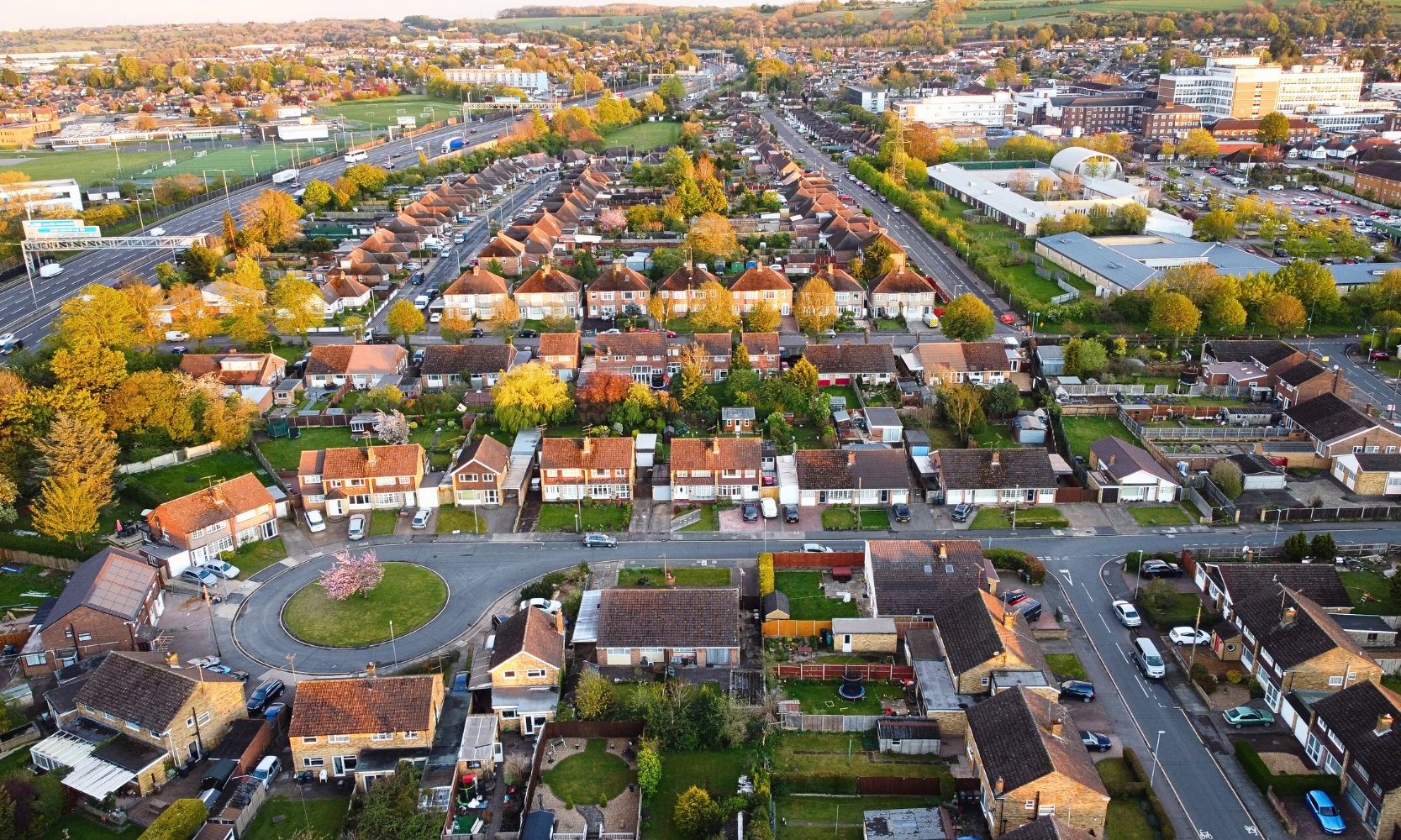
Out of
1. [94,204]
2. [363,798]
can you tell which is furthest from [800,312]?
[94,204]

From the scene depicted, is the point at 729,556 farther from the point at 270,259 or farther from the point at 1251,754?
the point at 270,259

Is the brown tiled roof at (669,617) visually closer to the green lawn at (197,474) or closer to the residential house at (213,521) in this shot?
the residential house at (213,521)

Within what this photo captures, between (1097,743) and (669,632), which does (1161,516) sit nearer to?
(1097,743)

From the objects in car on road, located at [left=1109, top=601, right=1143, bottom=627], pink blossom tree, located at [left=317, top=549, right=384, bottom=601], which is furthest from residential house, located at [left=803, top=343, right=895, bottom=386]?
pink blossom tree, located at [left=317, top=549, right=384, bottom=601]

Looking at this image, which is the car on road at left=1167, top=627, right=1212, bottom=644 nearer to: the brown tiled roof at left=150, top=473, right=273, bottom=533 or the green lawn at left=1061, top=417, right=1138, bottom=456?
the green lawn at left=1061, top=417, right=1138, bottom=456

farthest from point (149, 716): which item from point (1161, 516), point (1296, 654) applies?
point (1161, 516)

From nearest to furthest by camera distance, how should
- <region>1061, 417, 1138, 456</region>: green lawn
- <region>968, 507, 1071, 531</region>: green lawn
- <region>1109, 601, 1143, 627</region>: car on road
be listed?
1. <region>1109, 601, 1143, 627</region>: car on road
2. <region>968, 507, 1071, 531</region>: green lawn
3. <region>1061, 417, 1138, 456</region>: green lawn
